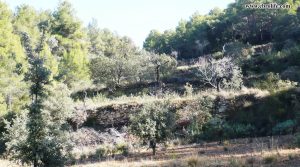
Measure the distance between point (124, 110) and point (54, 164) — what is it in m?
14.3

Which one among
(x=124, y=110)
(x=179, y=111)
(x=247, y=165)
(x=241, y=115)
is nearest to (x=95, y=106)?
(x=124, y=110)

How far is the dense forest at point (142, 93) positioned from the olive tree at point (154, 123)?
48 millimetres

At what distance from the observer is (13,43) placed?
32875mm

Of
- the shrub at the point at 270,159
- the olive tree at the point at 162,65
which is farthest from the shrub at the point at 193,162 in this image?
the olive tree at the point at 162,65

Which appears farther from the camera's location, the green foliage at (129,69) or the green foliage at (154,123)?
the green foliage at (129,69)

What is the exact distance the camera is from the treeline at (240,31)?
49906mm

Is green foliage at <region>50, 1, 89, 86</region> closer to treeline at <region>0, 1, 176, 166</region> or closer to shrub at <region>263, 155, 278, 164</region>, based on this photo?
treeline at <region>0, 1, 176, 166</region>

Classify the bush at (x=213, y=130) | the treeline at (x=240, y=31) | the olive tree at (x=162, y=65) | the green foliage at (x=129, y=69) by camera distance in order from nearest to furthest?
the bush at (x=213, y=130)
the green foliage at (x=129, y=69)
the olive tree at (x=162, y=65)
the treeline at (x=240, y=31)

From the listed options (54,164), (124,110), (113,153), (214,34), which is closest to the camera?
(54,164)

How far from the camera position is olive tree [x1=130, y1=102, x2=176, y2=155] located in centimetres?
1825

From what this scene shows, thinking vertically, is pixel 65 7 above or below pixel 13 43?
above

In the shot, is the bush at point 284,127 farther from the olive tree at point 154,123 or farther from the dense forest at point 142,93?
the olive tree at point 154,123

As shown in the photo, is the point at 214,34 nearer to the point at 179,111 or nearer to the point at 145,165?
the point at 179,111

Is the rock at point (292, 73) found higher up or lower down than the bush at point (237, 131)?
higher up
